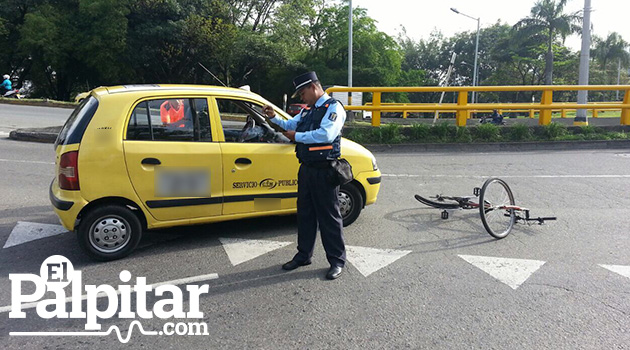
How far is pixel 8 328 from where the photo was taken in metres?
3.12

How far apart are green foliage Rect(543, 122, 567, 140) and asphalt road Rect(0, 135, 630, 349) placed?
647 centimetres

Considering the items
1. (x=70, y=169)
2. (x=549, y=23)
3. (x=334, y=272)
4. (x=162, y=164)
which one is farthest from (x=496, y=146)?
(x=549, y=23)

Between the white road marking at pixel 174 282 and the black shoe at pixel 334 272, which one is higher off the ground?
the black shoe at pixel 334 272

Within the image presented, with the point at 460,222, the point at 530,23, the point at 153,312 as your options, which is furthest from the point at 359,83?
the point at 153,312

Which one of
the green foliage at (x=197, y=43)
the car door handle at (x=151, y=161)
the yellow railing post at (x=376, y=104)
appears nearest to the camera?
the car door handle at (x=151, y=161)

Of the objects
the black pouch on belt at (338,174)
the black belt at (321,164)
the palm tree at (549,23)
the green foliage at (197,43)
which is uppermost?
the palm tree at (549,23)

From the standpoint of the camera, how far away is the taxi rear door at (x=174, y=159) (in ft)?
14.0

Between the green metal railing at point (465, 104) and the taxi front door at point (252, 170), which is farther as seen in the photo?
the green metal railing at point (465, 104)

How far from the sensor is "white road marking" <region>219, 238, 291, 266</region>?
4.39 meters

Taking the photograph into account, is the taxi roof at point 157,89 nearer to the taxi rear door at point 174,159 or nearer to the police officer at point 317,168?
the taxi rear door at point 174,159

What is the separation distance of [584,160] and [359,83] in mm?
26616

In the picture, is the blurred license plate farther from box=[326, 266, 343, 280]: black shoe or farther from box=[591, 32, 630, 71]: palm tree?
box=[591, 32, 630, 71]: palm tree

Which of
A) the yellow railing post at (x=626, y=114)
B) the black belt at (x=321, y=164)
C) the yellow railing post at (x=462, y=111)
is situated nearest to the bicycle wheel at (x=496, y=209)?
the black belt at (x=321, y=164)

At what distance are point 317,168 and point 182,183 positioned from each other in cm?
144
